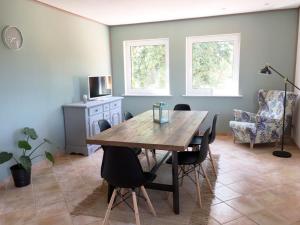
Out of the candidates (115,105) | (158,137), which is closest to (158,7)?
(115,105)

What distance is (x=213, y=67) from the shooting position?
539cm

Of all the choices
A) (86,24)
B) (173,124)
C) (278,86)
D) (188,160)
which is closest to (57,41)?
(86,24)

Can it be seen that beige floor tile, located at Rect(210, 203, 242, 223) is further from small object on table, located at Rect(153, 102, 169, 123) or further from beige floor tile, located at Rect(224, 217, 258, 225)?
small object on table, located at Rect(153, 102, 169, 123)

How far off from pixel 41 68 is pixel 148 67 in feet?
8.61

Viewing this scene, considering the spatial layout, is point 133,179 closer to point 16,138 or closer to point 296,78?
point 16,138

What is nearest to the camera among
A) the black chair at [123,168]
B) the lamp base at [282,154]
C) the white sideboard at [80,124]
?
the black chair at [123,168]

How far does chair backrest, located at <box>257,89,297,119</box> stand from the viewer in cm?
441

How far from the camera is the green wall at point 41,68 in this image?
3.27 metres

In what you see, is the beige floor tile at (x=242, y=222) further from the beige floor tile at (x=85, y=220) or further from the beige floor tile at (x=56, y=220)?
the beige floor tile at (x=56, y=220)

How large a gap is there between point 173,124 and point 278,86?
9.82 feet

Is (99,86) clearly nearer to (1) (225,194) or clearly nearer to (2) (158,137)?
(2) (158,137)

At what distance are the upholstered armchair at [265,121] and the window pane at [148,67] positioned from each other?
1926 mm

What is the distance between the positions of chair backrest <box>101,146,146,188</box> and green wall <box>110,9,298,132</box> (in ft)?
11.9

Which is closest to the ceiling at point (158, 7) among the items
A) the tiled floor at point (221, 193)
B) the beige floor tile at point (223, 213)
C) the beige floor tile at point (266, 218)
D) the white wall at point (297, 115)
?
the white wall at point (297, 115)
